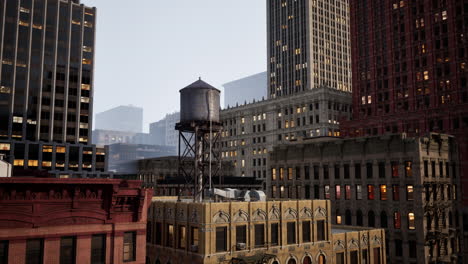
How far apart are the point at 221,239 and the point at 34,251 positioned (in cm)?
1667

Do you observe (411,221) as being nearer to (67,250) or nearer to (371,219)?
(371,219)

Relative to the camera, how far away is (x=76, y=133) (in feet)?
475

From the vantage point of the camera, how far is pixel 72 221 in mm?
25391

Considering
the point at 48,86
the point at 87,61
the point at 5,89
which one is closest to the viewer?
the point at 5,89

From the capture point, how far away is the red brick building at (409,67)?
307 ft

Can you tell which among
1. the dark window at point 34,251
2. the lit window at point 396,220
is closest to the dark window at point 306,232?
the lit window at point 396,220

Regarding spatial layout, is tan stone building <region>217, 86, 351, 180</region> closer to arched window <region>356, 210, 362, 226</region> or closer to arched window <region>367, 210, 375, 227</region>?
arched window <region>356, 210, 362, 226</region>

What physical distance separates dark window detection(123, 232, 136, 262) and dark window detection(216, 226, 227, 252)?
1079 cm

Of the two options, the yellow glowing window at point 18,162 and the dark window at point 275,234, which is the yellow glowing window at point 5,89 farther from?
the dark window at point 275,234

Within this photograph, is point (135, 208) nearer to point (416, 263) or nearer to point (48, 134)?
point (416, 263)

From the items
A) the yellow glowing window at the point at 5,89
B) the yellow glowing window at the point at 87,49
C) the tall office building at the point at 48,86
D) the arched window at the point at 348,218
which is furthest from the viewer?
the yellow glowing window at the point at 87,49

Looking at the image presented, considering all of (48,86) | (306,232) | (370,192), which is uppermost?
(48,86)

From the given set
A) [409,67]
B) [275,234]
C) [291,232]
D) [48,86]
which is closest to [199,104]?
[275,234]

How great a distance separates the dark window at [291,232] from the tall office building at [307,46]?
123987 mm
